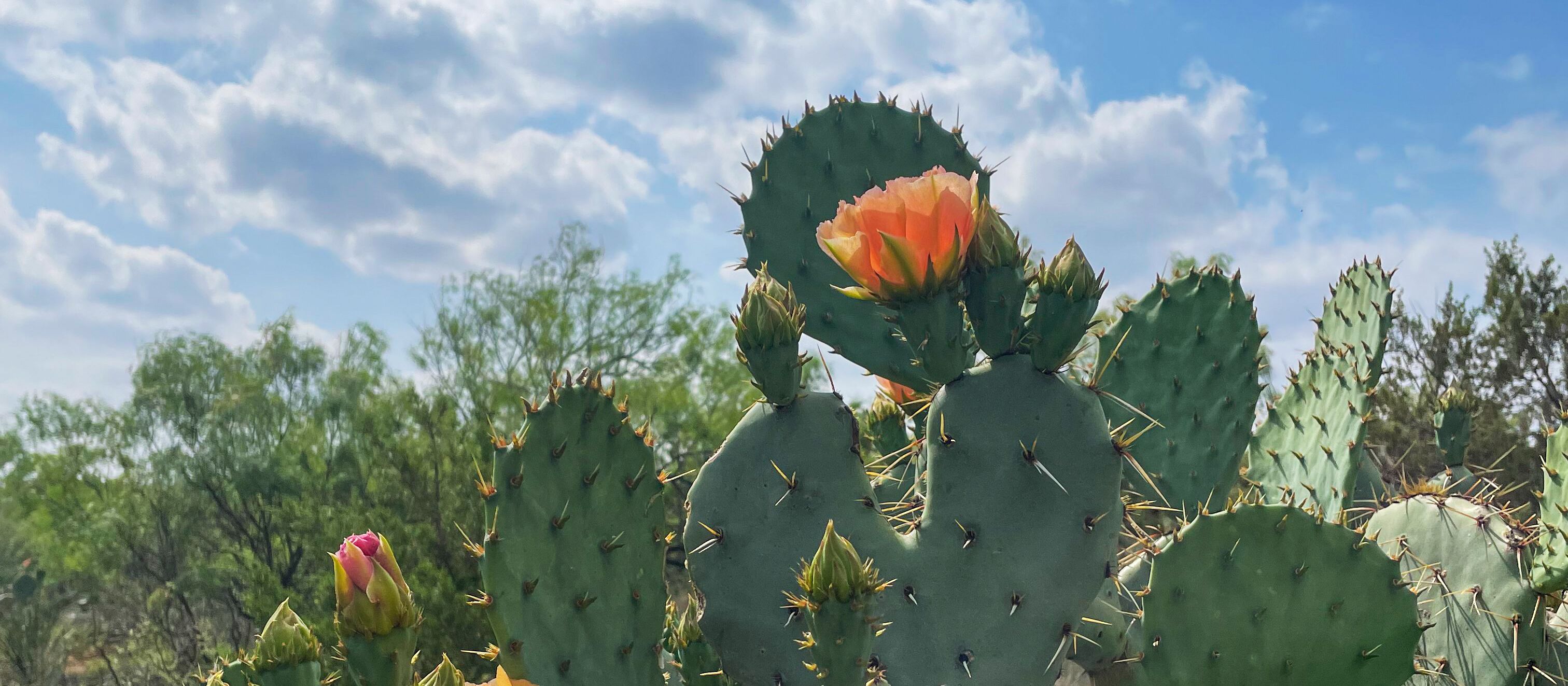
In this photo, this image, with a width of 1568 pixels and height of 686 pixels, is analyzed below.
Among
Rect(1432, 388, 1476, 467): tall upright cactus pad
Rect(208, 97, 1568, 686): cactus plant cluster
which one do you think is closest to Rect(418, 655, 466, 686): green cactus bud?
Rect(208, 97, 1568, 686): cactus plant cluster

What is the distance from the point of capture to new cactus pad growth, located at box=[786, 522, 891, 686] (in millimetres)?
934

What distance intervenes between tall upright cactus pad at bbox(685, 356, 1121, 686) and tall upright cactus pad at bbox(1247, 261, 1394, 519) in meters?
1.17

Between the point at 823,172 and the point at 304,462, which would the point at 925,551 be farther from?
the point at 304,462

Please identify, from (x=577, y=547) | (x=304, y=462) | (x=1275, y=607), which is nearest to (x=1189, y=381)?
(x=1275, y=607)

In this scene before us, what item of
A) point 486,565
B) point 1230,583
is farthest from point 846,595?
point 1230,583

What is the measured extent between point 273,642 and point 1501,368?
12.9 m

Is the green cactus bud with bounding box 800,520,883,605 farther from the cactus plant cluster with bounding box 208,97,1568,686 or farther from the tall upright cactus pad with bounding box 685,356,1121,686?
the tall upright cactus pad with bounding box 685,356,1121,686

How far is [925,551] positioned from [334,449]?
14.5 metres

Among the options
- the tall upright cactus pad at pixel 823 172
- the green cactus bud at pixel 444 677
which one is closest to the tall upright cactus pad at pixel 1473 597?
the tall upright cactus pad at pixel 823 172

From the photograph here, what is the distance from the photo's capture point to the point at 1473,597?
199 cm

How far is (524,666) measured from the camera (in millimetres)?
1464

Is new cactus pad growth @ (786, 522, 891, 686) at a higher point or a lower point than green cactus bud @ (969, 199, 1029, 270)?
lower

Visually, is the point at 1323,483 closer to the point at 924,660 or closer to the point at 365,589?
the point at 924,660

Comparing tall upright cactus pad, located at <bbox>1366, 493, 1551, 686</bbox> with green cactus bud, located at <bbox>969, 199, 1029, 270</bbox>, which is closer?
green cactus bud, located at <bbox>969, 199, 1029, 270</bbox>
